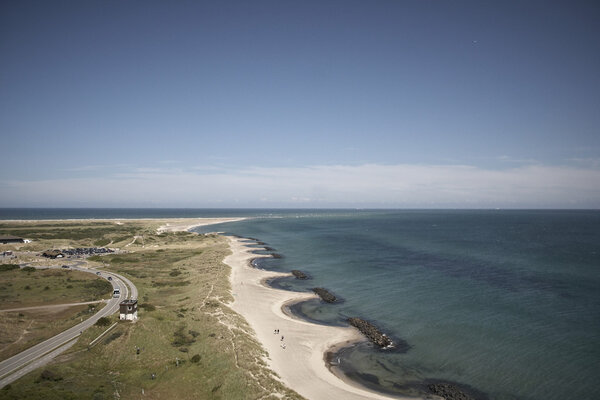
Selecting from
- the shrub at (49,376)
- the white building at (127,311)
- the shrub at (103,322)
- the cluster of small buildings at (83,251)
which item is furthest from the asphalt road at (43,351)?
the cluster of small buildings at (83,251)

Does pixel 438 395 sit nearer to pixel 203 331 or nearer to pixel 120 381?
pixel 203 331

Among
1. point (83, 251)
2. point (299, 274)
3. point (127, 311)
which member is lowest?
point (299, 274)

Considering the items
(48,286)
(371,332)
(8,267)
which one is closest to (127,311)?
(371,332)

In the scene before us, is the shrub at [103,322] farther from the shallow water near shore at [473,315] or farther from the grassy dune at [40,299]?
the shallow water near shore at [473,315]

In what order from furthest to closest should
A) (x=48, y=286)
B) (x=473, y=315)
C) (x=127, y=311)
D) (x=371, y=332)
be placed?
1. (x=48, y=286)
2. (x=473, y=315)
3. (x=371, y=332)
4. (x=127, y=311)

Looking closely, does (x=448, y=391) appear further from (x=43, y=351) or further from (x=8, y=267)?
(x=8, y=267)

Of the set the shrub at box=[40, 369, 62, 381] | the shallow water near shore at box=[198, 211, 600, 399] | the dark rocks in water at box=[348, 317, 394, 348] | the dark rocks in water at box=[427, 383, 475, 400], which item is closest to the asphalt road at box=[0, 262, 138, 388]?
the shrub at box=[40, 369, 62, 381]

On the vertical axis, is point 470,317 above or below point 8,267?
below
